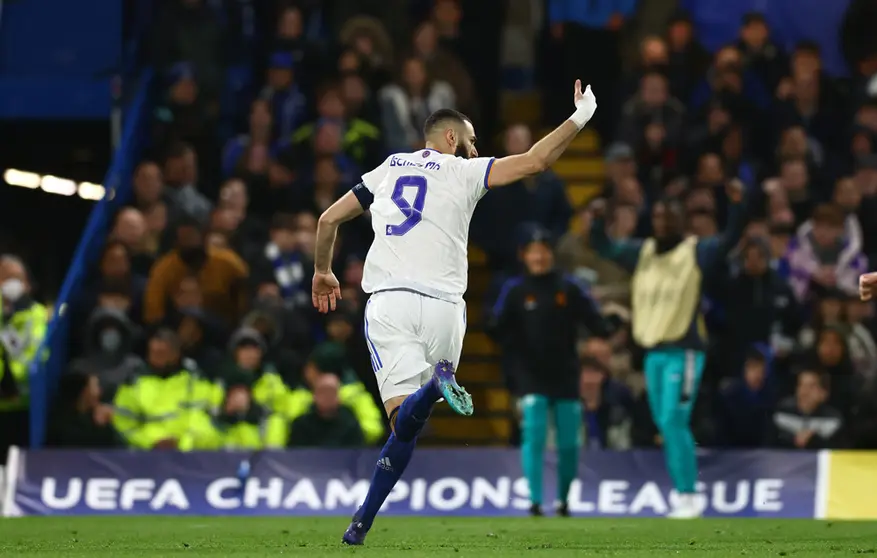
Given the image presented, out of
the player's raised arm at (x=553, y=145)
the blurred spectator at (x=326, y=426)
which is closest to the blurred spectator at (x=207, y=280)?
the blurred spectator at (x=326, y=426)

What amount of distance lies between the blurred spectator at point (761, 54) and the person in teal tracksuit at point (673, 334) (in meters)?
4.48

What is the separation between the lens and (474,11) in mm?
20766

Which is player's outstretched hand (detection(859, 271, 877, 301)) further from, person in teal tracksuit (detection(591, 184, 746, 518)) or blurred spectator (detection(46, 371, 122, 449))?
blurred spectator (detection(46, 371, 122, 449))

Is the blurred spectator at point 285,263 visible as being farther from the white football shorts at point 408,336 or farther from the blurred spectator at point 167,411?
the white football shorts at point 408,336

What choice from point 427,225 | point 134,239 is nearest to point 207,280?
point 134,239

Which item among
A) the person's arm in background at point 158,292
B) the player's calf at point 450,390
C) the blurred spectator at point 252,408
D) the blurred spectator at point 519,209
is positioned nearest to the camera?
the player's calf at point 450,390

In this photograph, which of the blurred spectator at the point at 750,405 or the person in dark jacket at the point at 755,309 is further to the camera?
the person in dark jacket at the point at 755,309

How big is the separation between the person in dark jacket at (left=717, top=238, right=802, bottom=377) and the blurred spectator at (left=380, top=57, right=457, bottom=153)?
3565 millimetres

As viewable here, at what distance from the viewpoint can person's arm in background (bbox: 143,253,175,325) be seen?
1709 centimetres

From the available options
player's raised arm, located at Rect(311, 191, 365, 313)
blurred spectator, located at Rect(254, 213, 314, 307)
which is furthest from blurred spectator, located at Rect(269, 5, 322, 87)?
player's raised arm, located at Rect(311, 191, 365, 313)

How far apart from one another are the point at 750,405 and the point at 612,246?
2040mm

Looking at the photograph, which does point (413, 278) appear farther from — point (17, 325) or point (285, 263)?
point (17, 325)

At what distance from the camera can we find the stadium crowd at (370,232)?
1609 centimetres

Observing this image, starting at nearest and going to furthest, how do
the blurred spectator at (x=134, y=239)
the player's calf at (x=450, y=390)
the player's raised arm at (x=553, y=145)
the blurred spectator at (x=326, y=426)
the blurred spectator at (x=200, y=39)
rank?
1. the player's calf at (x=450, y=390)
2. the player's raised arm at (x=553, y=145)
3. the blurred spectator at (x=326, y=426)
4. the blurred spectator at (x=134, y=239)
5. the blurred spectator at (x=200, y=39)
